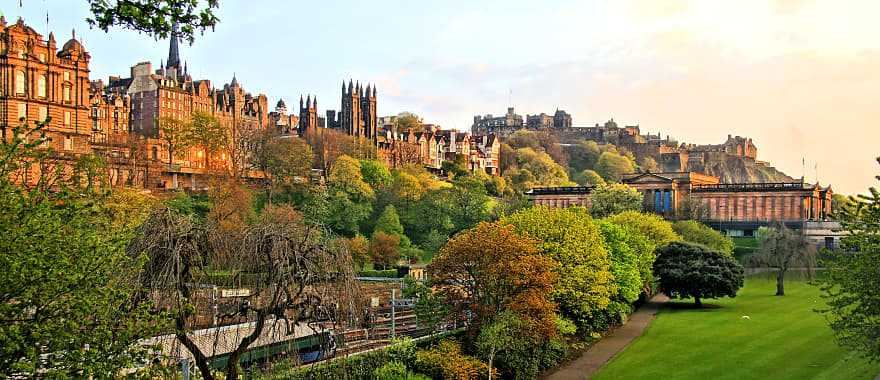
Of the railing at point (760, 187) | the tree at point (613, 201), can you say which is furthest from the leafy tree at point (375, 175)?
the railing at point (760, 187)

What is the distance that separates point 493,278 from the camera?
106ft

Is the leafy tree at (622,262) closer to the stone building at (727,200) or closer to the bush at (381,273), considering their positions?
the bush at (381,273)

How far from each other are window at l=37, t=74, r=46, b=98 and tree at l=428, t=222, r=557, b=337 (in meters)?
33.5

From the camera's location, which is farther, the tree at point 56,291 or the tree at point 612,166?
the tree at point 612,166

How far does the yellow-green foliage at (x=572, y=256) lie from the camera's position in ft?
128

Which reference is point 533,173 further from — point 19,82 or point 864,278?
point 864,278

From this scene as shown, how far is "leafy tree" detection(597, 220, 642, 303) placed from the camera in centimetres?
4616

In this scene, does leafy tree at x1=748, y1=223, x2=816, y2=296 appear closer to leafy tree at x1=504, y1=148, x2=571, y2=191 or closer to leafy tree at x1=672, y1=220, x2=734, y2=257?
leafy tree at x1=672, y1=220, x2=734, y2=257

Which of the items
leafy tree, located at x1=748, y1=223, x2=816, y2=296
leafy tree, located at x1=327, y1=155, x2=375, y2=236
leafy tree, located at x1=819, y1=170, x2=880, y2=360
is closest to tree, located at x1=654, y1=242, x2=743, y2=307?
leafy tree, located at x1=748, y1=223, x2=816, y2=296

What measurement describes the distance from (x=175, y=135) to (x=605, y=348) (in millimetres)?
50974

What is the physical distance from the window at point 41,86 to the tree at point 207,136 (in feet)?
78.1

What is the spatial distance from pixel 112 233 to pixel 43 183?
1231 millimetres

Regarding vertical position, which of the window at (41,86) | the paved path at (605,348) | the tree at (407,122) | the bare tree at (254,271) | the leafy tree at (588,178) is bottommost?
the paved path at (605,348)

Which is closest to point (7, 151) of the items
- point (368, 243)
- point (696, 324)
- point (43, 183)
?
point (43, 183)
